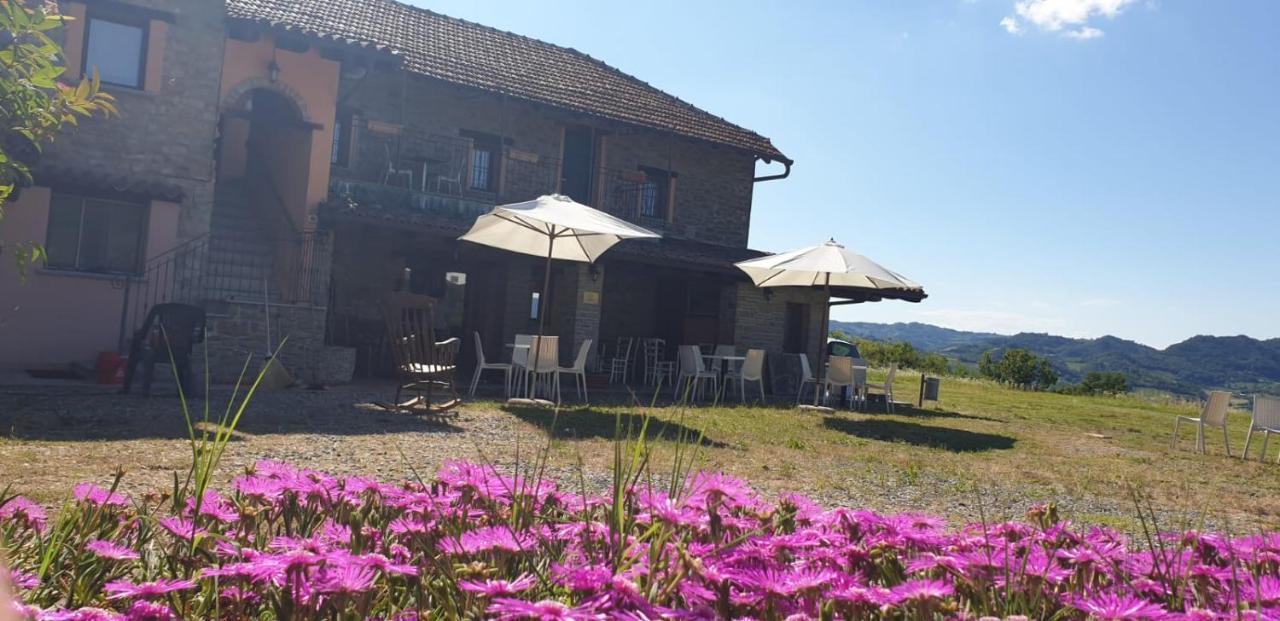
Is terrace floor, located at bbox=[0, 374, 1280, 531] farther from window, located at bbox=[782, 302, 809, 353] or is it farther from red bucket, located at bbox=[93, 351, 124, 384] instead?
window, located at bbox=[782, 302, 809, 353]

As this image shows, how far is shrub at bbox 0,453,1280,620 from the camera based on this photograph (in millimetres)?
1091

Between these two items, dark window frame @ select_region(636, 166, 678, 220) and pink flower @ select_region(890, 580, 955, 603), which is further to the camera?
dark window frame @ select_region(636, 166, 678, 220)

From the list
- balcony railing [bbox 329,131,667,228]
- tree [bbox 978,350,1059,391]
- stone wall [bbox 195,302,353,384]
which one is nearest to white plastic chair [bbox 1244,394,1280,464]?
balcony railing [bbox 329,131,667,228]

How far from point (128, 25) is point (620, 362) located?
880 cm

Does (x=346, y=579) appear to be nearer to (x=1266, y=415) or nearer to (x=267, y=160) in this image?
(x=1266, y=415)

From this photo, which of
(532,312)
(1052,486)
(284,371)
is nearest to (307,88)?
(284,371)

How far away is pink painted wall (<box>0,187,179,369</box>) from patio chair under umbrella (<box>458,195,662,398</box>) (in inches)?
166

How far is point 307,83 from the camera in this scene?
1170cm

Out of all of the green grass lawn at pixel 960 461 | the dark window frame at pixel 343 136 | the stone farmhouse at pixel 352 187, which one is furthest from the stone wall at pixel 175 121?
the green grass lawn at pixel 960 461

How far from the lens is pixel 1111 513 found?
561 centimetres

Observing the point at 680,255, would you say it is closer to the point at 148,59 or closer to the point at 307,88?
the point at 307,88

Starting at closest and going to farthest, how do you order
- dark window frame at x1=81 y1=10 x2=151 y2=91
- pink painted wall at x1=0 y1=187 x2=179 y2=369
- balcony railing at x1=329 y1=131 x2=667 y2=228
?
pink painted wall at x1=0 y1=187 x2=179 y2=369 < dark window frame at x1=81 y1=10 x2=151 y2=91 < balcony railing at x1=329 y1=131 x2=667 y2=228

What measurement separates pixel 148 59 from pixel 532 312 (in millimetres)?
6711

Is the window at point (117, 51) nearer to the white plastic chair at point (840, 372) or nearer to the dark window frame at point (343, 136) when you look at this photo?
the dark window frame at point (343, 136)
